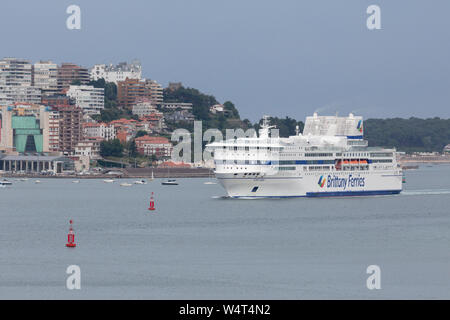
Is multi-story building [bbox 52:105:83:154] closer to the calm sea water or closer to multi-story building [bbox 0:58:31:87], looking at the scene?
multi-story building [bbox 0:58:31:87]

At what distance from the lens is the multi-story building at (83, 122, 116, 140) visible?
140875mm

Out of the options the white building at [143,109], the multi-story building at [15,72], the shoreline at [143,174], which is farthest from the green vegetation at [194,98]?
the shoreline at [143,174]

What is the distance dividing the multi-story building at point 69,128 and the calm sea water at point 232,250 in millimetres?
83204

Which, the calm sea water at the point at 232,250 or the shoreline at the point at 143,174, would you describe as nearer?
the calm sea water at the point at 232,250

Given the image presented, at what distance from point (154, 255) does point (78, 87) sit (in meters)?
133

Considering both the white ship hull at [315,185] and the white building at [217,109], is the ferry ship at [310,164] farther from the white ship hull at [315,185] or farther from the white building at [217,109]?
the white building at [217,109]

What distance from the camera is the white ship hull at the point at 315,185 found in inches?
2071

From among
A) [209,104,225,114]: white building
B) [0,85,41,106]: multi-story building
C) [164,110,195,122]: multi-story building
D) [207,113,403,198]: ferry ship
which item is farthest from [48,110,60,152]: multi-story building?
[207,113,403,198]: ferry ship

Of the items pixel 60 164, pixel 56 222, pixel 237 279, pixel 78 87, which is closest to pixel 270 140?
pixel 56 222

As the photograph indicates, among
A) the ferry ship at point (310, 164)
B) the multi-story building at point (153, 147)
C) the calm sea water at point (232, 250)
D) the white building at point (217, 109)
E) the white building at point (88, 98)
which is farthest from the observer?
the white building at point (217, 109)
